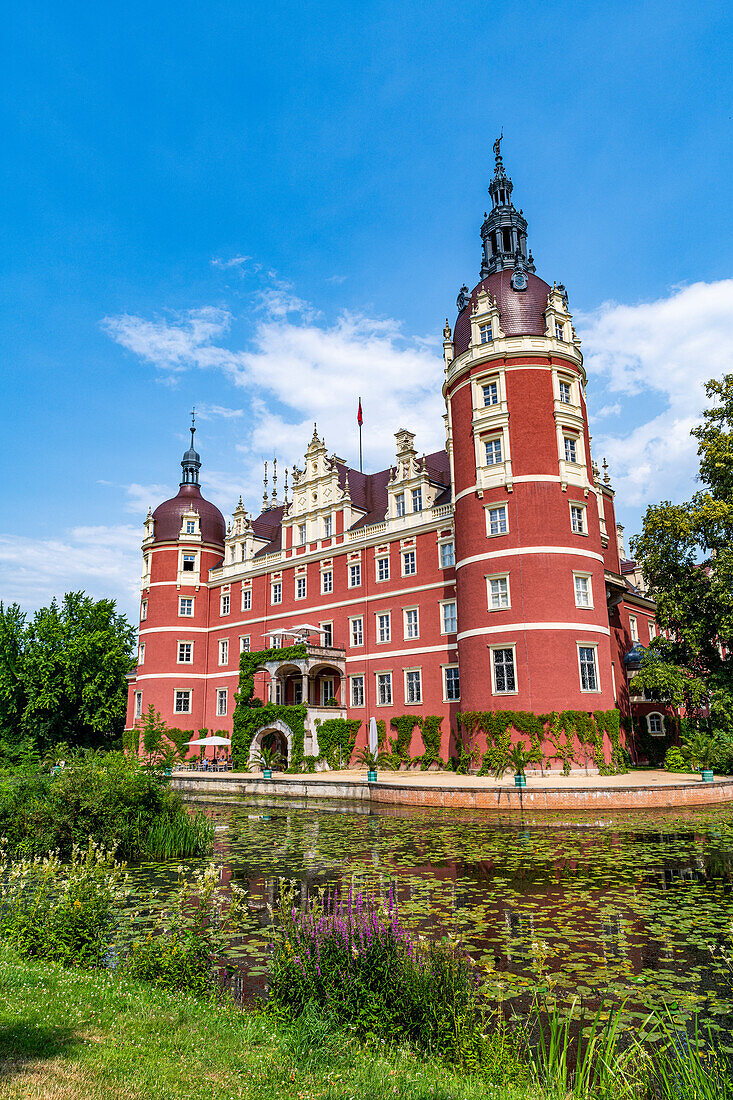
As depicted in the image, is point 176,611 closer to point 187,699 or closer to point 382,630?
point 187,699

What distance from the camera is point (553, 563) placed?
29328mm

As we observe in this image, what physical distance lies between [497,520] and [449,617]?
642cm

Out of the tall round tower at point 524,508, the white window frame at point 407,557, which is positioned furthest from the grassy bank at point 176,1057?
the white window frame at point 407,557

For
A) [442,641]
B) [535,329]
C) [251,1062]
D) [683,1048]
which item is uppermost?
[535,329]

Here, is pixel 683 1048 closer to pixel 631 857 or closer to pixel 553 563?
pixel 631 857

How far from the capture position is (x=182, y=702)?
48.8m

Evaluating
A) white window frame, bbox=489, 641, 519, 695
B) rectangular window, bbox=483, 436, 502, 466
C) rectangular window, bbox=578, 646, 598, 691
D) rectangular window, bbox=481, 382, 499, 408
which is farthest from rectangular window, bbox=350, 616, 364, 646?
rectangular window, bbox=481, 382, 499, 408

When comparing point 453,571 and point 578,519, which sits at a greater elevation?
point 578,519

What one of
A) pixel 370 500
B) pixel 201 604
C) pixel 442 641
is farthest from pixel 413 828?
pixel 201 604

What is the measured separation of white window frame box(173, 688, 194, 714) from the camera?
48438mm

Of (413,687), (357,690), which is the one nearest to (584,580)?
(413,687)

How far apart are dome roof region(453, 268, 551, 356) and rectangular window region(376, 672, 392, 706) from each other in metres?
16.9

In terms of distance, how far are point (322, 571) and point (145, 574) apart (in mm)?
16628

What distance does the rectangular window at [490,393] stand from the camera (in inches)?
1261
